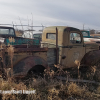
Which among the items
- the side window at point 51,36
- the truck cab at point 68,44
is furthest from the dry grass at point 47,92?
the side window at point 51,36

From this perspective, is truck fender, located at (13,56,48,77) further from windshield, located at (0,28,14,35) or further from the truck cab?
windshield, located at (0,28,14,35)

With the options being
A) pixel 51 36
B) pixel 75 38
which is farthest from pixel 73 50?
pixel 51 36

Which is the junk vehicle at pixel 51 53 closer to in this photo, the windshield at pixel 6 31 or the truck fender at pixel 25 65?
the truck fender at pixel 25 65

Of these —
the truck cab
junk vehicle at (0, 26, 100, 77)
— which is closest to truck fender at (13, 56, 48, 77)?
junk vehicle at (0, 26, 100, 77)

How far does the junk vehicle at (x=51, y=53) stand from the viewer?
338cm

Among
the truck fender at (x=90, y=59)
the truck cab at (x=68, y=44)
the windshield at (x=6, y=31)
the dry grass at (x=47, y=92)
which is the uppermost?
the windshield at (x=6, y=31)

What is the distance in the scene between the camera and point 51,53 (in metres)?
4.25

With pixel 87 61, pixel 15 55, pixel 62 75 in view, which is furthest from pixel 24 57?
pixel 87 61

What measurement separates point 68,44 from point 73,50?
0.30 metres

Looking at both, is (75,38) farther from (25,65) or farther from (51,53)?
(25,65)

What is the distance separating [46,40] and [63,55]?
106 centimetres

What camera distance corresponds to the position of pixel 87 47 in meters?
5.00

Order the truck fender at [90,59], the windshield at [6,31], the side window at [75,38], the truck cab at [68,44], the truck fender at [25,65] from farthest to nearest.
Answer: the windshield at [6,31]
the truck fender at [90,59]
the side window at [75,38]
the truck cab at [68,44]
the truck fender at [25,65]

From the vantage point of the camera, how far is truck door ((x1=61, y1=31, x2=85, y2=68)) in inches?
175
